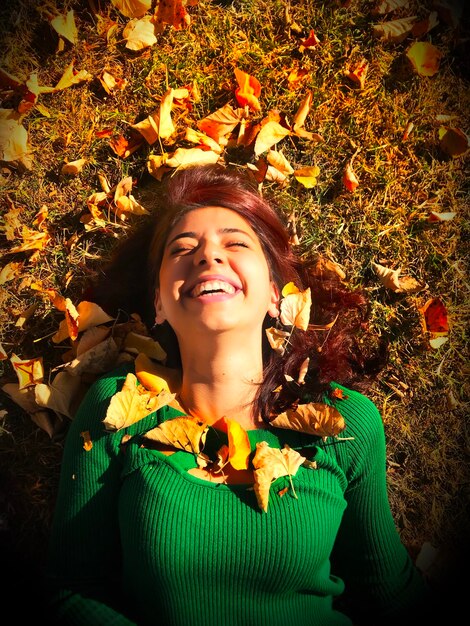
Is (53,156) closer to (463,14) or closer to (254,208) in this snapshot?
(254,208)

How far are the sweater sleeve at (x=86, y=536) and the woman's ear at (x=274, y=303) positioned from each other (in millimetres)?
739

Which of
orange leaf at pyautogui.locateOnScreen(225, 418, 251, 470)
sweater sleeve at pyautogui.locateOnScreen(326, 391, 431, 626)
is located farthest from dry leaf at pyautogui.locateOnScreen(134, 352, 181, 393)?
sweater sleeve at pyautogui.locateOnScreen(326, 391, 431, 626)

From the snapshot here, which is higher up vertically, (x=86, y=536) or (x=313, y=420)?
(x=313, y=420)

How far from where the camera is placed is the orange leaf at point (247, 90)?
2.51 metres

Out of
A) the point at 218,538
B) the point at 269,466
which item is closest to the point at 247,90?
the point at 269,466

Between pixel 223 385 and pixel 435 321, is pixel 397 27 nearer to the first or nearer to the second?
pixel 435 321

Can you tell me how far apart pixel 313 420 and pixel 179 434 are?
1.57 feet

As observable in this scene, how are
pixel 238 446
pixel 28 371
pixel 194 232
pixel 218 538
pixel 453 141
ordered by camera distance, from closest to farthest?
pixel 218 538
pixel 238 446
pixel 194 232
pixel 28 371
pixel 453 141

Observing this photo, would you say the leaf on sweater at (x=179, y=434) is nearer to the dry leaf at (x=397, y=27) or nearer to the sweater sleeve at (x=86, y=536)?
the sweater sleeve at (x=86, y=536)

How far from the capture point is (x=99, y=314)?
2369 millimetres

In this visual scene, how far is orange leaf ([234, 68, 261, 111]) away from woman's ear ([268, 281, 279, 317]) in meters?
0.91

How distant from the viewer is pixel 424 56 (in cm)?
253

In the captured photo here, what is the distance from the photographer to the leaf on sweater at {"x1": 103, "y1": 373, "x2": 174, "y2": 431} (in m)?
1.94

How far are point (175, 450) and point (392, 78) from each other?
1.93 metres
